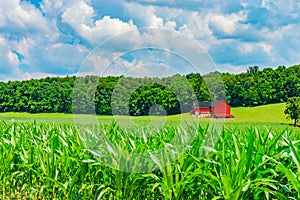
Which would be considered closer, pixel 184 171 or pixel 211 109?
pixel 184 171

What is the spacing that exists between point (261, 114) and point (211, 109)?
132ft

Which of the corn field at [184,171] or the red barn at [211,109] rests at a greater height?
the red barn at [211,109]

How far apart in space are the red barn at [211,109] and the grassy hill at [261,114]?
36926 millimetres

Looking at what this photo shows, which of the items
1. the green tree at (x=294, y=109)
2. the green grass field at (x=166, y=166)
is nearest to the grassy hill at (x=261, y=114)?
the green tree at (x=294, y=109)

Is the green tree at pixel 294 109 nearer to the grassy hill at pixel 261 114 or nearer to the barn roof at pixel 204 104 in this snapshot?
the grassy hill at pixel 261 114

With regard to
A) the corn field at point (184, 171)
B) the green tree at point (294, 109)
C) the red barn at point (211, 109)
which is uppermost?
the green tree at point (294, 109)

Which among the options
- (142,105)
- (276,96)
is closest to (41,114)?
(276,96)

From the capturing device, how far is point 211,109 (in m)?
4.58

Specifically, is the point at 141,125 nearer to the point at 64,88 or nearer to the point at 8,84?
the point at 64,88

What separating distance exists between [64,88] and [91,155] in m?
42.2

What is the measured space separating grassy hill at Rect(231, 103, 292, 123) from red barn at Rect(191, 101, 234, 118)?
121ft

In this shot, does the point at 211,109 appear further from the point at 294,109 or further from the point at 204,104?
the point at 294,109

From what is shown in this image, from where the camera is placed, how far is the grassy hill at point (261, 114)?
41562mm

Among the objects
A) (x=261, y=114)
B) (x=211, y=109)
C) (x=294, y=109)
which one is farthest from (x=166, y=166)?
(x=261, y=114)
